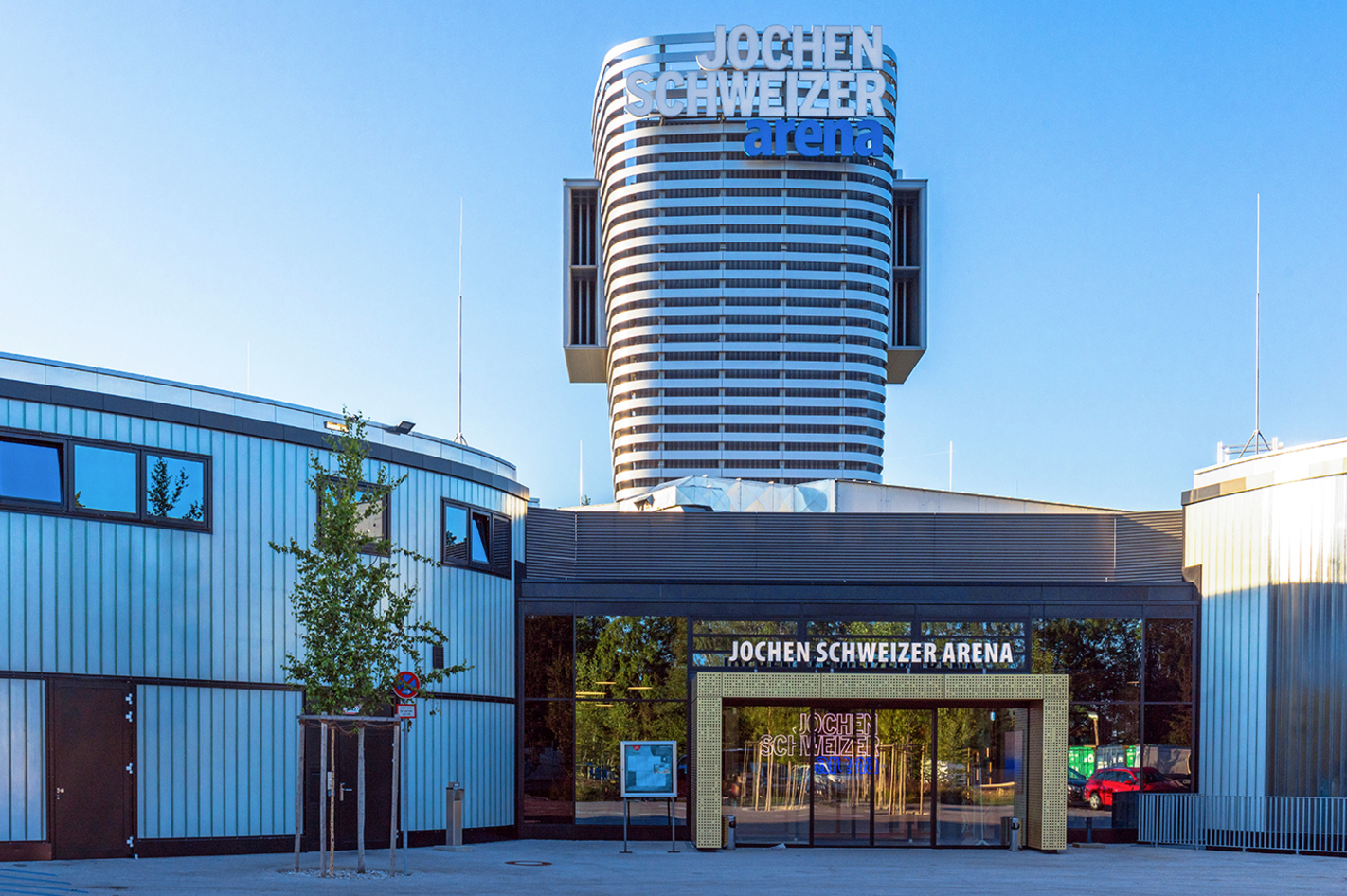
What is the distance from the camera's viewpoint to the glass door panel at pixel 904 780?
2359 cm

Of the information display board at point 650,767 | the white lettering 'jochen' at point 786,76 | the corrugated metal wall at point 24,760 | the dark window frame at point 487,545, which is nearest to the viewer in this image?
the corrugated metal wall at point 24,760

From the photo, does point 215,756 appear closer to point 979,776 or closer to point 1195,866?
point 979,776

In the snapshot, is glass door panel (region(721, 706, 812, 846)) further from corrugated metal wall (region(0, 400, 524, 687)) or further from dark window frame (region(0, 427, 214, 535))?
dark window frame (region(0, 427, 214, 535))

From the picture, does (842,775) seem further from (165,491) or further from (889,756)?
(165,491)

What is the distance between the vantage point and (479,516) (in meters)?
25.0

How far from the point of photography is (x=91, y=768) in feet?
60.9

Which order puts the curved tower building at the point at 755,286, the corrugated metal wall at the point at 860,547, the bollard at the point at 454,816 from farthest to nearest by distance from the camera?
the curved tower building at the point at 755,286 → the corrugated metal wall at the point at 860,547 → the bollard at the point at 454,816

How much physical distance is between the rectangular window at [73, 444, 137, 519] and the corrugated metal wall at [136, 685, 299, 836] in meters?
2.59

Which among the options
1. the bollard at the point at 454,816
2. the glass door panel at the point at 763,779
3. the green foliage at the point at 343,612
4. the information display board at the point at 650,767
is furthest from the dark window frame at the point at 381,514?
the glass door panel at the point at 763,779

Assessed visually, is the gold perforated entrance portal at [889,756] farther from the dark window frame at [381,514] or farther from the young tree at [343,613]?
the young tree at [343,613]

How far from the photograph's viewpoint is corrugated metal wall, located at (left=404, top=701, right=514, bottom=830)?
2281 centimetres

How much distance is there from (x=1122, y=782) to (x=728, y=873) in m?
10.3

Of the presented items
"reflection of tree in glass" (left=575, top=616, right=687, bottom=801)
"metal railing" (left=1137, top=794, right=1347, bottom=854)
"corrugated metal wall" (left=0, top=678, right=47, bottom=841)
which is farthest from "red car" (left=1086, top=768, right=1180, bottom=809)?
"corrugated metal wall" (left=0, top=678, right=47, bottom=841)

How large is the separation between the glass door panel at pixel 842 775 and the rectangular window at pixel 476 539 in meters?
6.35
